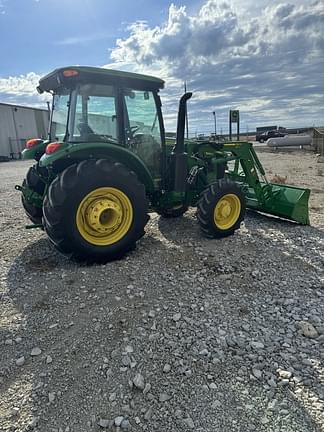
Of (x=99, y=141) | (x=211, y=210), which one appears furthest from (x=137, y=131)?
(x=211, y=210)

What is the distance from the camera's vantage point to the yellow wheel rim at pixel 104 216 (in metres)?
4.20

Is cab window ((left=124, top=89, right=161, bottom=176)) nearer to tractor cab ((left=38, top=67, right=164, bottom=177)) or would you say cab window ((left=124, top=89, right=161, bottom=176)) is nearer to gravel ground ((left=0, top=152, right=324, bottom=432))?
tractor cab ((left=38, top=67, right=164, bottom=177))

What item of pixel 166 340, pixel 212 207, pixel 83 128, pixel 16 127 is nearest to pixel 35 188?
pixel 83 128

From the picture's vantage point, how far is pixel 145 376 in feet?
8.62

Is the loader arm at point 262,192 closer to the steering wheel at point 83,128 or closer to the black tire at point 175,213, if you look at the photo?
the black tire at point 175,213

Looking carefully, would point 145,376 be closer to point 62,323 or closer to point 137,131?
point 62,323

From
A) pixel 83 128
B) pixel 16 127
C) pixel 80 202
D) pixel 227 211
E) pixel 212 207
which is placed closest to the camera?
pixel 80 202

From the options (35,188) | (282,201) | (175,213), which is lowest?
(175,213)

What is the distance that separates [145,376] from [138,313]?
81 centimetres

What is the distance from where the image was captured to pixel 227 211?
5480mm

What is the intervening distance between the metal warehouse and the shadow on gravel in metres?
29.1

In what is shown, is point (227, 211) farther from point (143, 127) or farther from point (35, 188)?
point (35, 188)

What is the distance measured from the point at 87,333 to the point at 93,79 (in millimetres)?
3117

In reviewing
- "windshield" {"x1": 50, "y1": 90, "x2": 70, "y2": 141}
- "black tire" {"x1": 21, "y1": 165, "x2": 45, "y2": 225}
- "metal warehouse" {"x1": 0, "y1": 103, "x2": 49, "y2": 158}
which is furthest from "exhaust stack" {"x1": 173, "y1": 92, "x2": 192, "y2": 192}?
"metal warehouse" {"x1": 0, "y1": 103, "x2": 49, "y2": 158}
